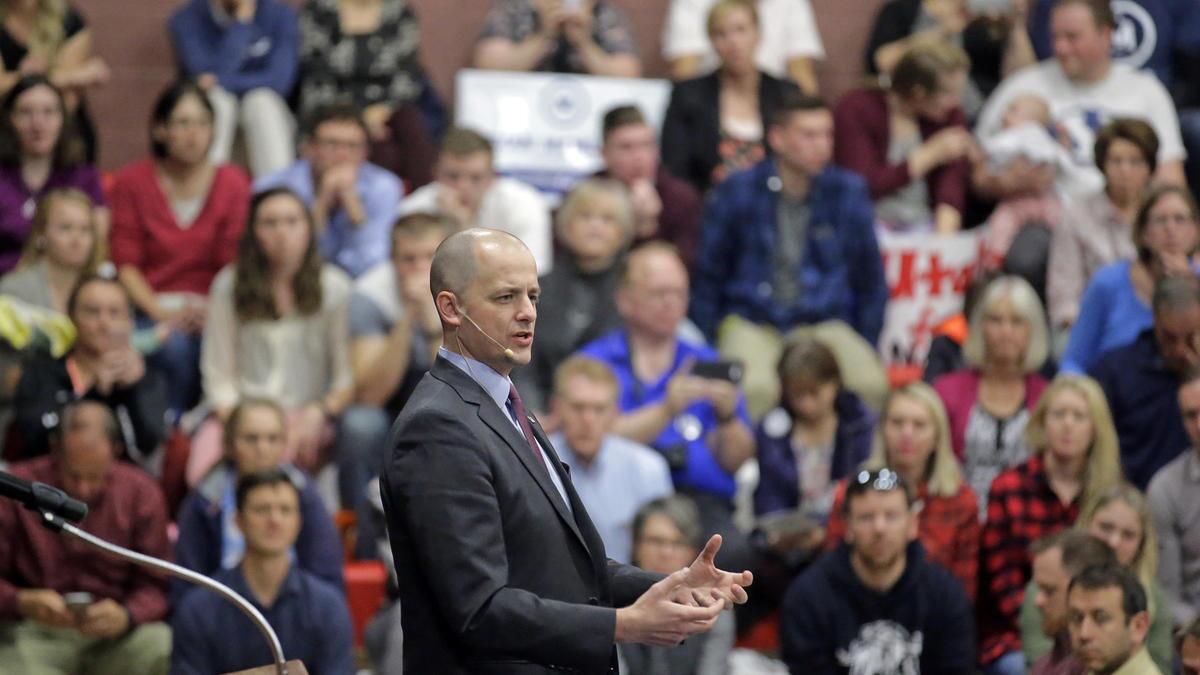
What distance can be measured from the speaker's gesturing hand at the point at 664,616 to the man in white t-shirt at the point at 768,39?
6.25 meters

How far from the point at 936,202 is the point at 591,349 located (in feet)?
7.00

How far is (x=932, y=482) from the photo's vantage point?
650 cm

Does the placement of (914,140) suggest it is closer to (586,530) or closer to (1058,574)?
(1058,574)

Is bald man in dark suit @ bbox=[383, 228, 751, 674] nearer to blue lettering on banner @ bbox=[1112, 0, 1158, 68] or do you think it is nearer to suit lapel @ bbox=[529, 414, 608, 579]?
suit lapel @ bbox=[529, 414, 608, 579]

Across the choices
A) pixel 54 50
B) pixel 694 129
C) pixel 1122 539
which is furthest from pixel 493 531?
pixel 54 50

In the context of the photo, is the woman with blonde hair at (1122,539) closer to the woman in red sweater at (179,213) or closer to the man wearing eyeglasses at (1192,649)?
the man wearing eyeglasses at (1192,649)

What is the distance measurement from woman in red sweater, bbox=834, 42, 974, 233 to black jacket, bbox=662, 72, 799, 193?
409 millimetres

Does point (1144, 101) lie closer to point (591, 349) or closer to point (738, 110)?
point (738, 110)

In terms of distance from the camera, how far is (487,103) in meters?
8.74

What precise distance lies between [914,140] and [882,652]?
315 centimetres

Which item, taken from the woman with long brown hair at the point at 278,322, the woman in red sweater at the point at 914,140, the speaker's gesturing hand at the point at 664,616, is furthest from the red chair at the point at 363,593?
the speaker's gesturing hand at the point at 664,616

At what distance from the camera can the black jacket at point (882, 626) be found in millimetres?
6062

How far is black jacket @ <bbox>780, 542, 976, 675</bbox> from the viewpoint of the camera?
6.06m

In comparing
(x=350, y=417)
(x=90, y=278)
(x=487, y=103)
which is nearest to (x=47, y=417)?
(x=90, y=278)
